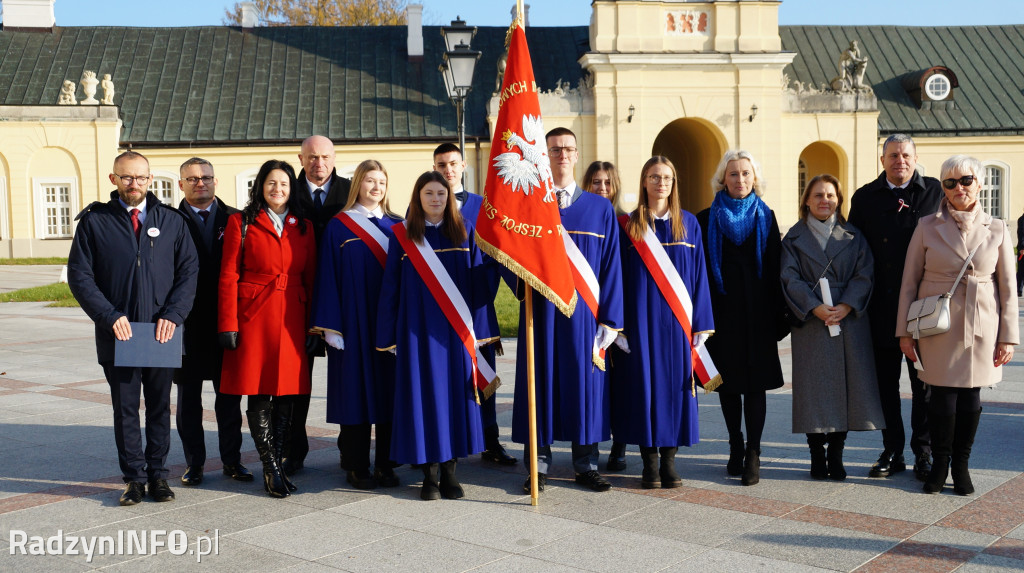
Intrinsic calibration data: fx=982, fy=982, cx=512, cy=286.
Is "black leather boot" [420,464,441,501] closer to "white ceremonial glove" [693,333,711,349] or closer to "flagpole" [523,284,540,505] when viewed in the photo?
"flagpole" [523,284,540,505]

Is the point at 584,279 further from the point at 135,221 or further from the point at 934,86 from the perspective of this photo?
the point at 934,86

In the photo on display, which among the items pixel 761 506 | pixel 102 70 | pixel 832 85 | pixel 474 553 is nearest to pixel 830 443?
pixel 761 506

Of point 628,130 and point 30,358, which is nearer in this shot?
point 30,358

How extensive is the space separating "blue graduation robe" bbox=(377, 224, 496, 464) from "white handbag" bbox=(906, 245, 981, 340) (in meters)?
2.50

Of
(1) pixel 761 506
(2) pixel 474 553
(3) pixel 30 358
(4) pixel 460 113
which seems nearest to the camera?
(2) pixel 474 553

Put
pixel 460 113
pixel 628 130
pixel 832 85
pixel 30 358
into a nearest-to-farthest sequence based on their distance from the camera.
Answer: pixel 30 358 → pixel 460 113 → pixel 628 130 → pixel 832 85

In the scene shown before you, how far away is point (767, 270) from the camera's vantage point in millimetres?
6055

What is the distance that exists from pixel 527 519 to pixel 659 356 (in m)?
1.33

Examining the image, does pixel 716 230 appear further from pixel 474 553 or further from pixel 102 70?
pixel 102 70

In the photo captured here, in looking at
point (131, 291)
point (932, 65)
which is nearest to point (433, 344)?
point (131, 291)

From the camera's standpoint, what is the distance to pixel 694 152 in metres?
31.6

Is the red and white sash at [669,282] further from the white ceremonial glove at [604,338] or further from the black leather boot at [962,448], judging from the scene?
the black leather boot at [962,448]

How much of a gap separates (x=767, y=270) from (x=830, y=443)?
1129mm

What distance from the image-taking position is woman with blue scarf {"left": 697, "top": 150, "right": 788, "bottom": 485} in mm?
5996
